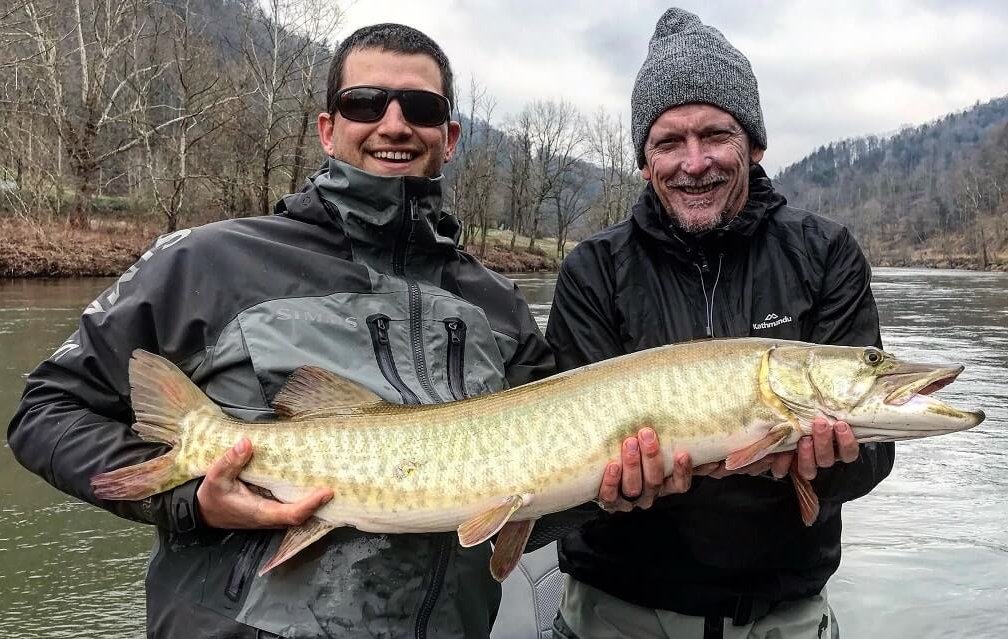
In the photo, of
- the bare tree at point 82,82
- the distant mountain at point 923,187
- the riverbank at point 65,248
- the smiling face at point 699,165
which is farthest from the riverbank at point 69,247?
the distant mountain at point 923,187

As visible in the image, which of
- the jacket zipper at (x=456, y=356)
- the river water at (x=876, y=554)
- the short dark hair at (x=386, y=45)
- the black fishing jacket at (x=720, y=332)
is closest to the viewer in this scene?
the jacket zipper at (x=456, y=356)

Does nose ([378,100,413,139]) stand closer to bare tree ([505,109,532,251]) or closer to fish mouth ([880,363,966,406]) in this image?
fish mouth ([880,363,966,406])

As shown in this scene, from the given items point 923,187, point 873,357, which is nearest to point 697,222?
point 873,357

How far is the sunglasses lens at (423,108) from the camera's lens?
2.69 m

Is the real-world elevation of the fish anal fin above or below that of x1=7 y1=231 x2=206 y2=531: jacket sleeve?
below

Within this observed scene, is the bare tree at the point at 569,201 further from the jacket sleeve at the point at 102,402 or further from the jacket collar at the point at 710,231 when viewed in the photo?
the jacket sleeve at the point at 102,402

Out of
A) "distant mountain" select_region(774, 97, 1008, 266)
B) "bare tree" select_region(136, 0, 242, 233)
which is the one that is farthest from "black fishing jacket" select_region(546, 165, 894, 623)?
"distant mountain" select_region(774, 97, 1008, 266)

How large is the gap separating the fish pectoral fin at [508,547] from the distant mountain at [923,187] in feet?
254

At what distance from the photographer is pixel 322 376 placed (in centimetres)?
228

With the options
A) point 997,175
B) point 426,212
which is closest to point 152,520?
point 426,212

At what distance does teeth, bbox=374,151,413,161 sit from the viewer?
2.70 meters

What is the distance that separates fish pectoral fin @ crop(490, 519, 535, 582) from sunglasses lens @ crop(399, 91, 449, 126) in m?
1.42

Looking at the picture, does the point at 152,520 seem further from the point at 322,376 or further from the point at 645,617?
the point at 645,617

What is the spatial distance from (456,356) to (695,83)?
149 cm
